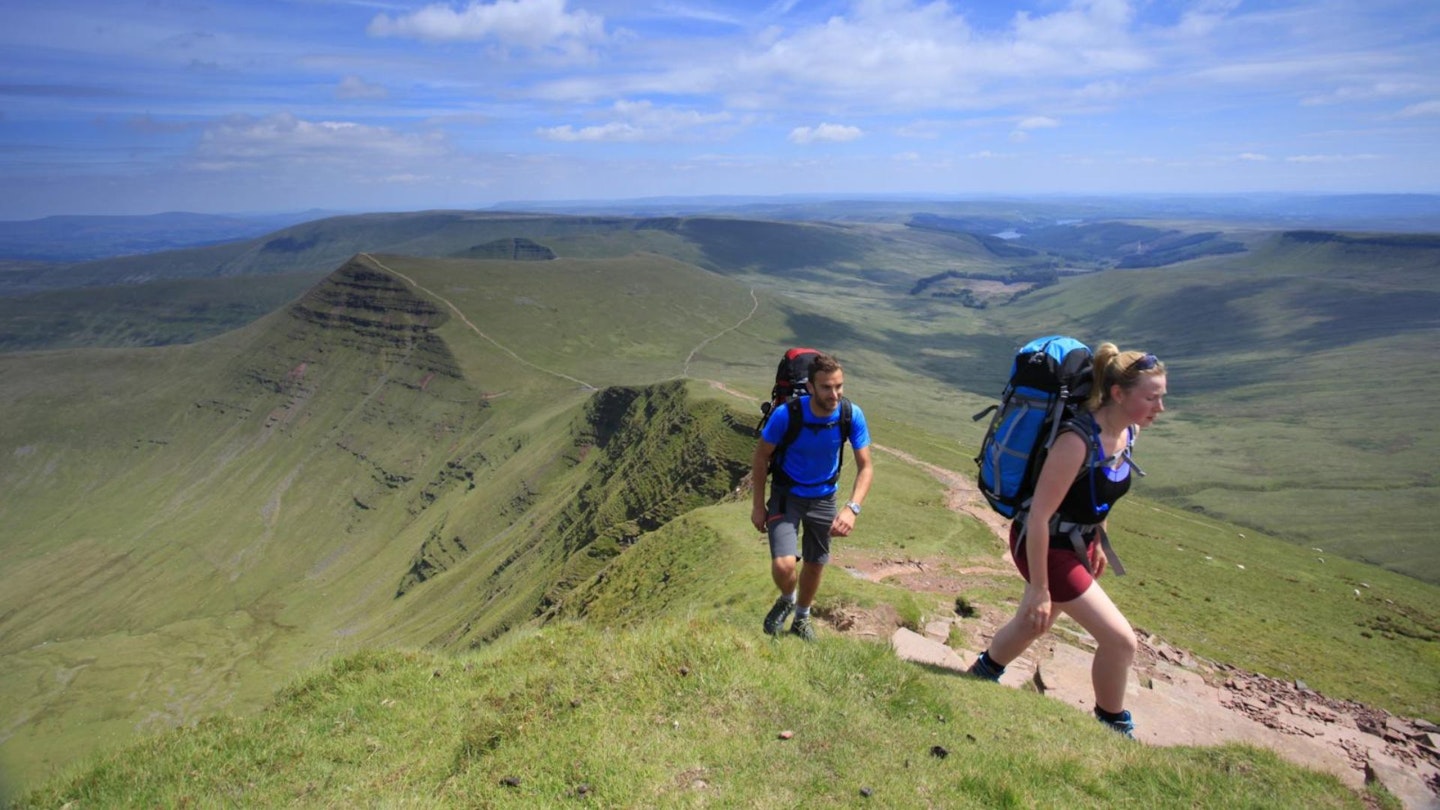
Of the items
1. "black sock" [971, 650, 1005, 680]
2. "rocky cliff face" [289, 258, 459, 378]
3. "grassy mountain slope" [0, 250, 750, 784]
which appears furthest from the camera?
"rocky cliff face" [289, 258, 459, 378]

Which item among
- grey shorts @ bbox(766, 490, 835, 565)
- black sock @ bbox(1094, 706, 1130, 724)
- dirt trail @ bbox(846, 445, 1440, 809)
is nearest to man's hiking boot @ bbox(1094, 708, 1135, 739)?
black sock @ bbox(1094, 706, 1130, 724)

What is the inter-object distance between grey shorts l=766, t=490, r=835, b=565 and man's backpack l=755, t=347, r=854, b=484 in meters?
0.36

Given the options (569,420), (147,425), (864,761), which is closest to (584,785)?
(864,761)

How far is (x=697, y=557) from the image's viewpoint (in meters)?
26.3

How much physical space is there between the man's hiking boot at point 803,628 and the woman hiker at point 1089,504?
318 cm

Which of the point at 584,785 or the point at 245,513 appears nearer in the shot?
the point at 584,785

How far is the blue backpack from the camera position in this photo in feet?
25.6

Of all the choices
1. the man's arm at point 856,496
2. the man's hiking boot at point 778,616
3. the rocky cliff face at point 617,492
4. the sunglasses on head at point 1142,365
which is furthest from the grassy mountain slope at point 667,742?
the rocky cliff face at point 617,492

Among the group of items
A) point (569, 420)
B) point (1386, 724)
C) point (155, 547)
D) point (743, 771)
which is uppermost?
point (743, 771)

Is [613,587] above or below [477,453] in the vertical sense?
above

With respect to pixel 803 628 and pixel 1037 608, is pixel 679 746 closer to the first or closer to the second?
pixel 803 628

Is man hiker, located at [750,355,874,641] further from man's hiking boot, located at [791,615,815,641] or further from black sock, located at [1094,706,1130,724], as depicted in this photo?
black sock, located at [1094,706,1130,724]

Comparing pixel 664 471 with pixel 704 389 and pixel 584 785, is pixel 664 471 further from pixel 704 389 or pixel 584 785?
pixel 584 785

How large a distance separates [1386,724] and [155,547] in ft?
506
